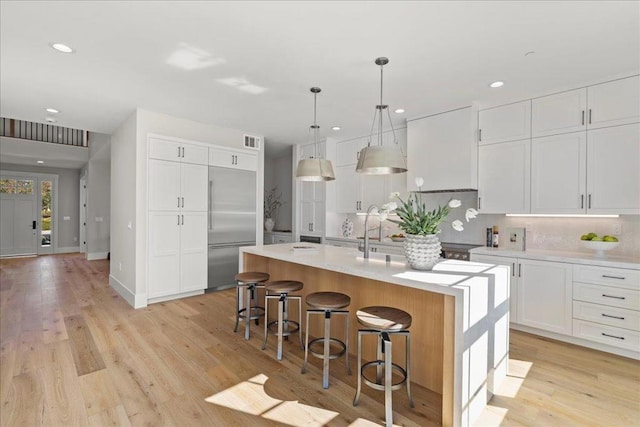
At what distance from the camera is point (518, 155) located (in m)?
3.70

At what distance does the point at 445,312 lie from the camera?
6.20 ft

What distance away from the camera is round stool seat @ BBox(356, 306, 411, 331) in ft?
6.44

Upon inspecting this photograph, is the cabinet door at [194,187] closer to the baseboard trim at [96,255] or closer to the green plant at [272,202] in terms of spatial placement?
the green plant at [272,202]

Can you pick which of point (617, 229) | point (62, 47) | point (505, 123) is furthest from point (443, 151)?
point (62, 47)

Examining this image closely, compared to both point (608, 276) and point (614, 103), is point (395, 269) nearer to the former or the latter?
point (608, 276)

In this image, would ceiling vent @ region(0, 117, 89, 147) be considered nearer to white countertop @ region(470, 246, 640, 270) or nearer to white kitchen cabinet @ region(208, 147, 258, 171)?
white kitchen cabinet @ region(208, 147, 258, 171)

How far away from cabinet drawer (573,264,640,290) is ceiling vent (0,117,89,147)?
10.0 m

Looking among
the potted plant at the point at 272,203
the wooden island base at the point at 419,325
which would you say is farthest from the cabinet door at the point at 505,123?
the potted plant at the point at 272,203

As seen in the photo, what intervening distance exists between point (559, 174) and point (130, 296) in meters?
5.58

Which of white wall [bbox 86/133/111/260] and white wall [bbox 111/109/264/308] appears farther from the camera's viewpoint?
white wall [bbox 86/133/111/260]

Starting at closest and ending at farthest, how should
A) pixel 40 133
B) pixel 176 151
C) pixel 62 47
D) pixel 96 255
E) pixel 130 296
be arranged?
pixel 62 47, pixel 130 296, pixel 176 151, pixel 40 133, pixel 96 255

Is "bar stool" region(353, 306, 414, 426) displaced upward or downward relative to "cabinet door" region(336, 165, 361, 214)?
downward

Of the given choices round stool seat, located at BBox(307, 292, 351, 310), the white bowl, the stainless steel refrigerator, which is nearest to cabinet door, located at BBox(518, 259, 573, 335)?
the white bowl

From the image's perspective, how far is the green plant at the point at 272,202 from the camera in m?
7.74
